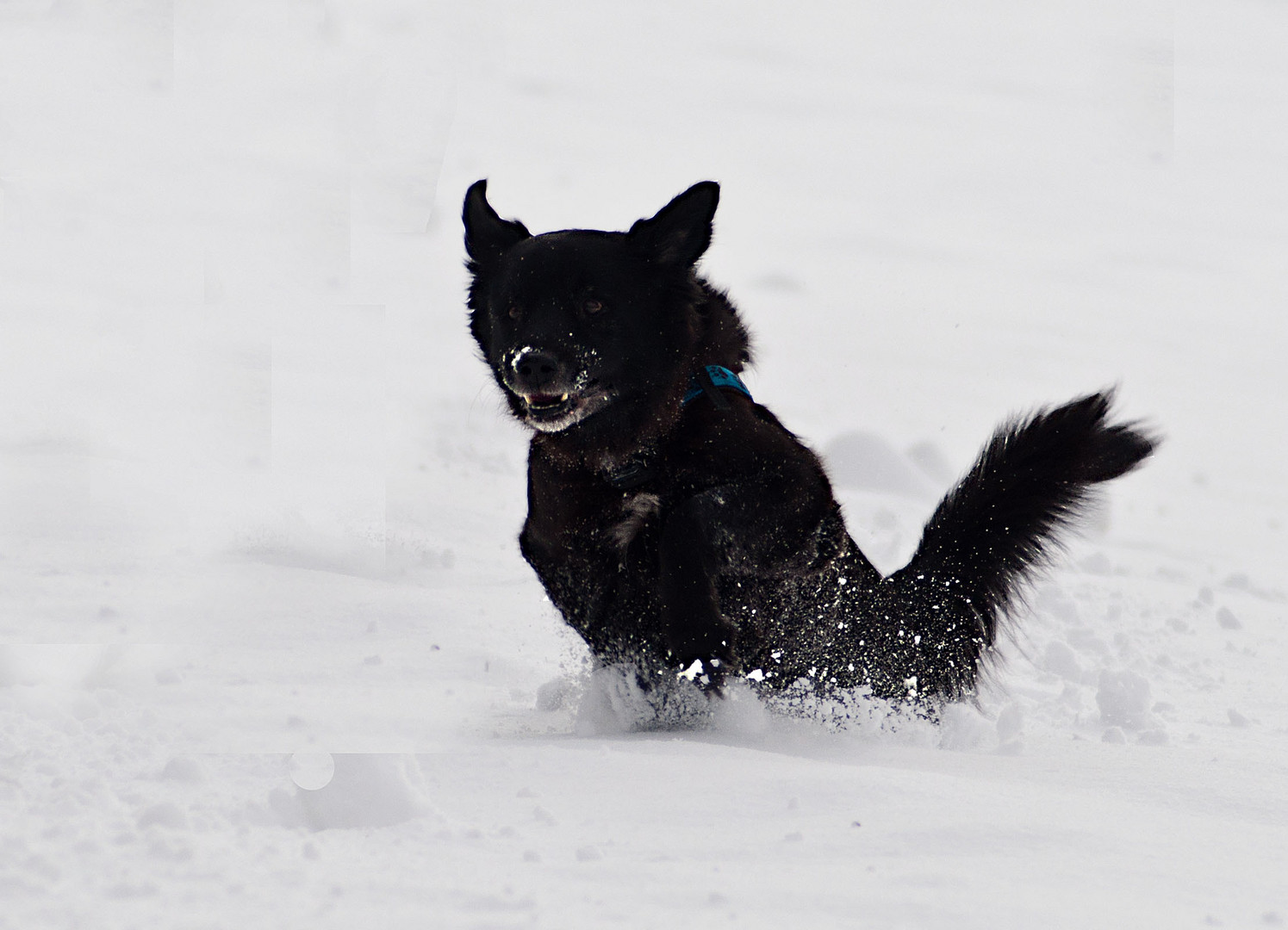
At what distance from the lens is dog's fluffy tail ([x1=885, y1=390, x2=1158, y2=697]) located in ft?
13.1

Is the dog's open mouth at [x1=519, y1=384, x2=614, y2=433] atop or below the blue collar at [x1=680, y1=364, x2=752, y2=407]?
below

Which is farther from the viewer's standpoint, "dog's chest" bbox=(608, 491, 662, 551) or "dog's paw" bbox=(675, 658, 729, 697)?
"dog's chest" bbox=(608, 491, 662, 551)

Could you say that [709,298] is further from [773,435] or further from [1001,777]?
[1001,777]

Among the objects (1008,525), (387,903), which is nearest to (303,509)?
(1008,525)

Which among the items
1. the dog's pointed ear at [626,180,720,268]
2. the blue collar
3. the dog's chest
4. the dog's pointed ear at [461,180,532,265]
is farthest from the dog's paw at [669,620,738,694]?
the dog's pointed ear at [461,180,532,265]

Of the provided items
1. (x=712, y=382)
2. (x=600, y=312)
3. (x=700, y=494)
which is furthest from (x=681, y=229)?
(x=700, y=494)

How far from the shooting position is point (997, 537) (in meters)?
4.04

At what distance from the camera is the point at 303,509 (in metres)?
5.53

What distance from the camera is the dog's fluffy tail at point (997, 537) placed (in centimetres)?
400

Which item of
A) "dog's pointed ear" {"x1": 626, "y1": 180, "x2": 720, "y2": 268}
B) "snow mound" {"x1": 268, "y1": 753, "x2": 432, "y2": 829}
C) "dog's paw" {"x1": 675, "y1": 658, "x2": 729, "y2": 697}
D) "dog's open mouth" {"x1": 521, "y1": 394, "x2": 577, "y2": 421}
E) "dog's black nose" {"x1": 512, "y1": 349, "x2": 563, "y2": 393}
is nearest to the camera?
"snow mound" {"x1": 268, "y1": 753, "x2": 432, "y2": 829}

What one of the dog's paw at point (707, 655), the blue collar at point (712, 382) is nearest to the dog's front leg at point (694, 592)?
the dog's paw at point (707, 655)

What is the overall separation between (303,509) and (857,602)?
2.76 metres

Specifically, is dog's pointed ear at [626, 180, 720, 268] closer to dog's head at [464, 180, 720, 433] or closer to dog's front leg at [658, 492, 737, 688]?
dog's head at [464, 180, 720, 433]

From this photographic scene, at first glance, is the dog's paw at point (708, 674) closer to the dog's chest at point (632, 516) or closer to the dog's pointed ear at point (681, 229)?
the dog's chest at point (632, 516)
